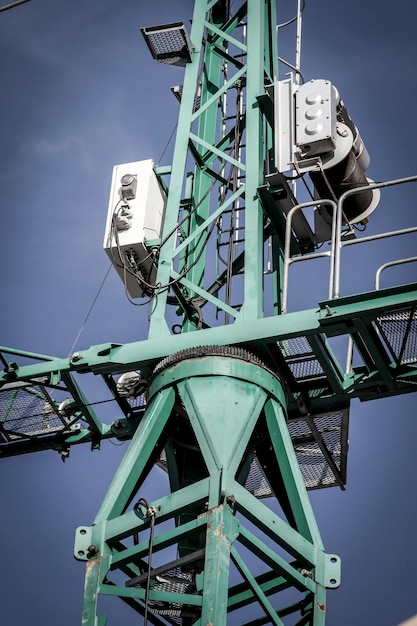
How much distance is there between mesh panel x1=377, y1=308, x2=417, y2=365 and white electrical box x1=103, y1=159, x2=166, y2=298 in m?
3.63

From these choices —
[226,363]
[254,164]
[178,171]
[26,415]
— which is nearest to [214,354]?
[226,363]

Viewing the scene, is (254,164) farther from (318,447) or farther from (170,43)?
(318,447)

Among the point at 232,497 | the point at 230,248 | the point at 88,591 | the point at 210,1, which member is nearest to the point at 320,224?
the point at 230,248

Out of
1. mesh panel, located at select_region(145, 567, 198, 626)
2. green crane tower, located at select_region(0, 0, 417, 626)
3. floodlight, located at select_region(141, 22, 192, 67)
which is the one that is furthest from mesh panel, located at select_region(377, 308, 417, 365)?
floodlight, located at select_region(141, 22, 192, 67)

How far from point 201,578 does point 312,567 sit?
1306 mm

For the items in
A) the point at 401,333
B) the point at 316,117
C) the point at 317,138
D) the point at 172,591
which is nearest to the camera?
the point at 172,591

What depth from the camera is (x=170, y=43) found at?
63.1ft

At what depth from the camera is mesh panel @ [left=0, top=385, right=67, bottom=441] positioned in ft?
58.4

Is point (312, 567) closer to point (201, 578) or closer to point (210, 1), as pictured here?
point (201, 578)

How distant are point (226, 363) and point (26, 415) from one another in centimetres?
461

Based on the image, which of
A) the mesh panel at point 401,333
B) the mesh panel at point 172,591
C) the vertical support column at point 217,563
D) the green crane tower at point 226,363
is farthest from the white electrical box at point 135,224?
the vertical support column at point 217,563

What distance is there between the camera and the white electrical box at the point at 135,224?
675 inches

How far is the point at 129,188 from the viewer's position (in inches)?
693

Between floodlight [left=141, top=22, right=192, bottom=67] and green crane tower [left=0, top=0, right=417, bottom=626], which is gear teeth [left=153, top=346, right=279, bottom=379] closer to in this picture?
green crane tower [left=0, top=0, right=417, bottom=626]
